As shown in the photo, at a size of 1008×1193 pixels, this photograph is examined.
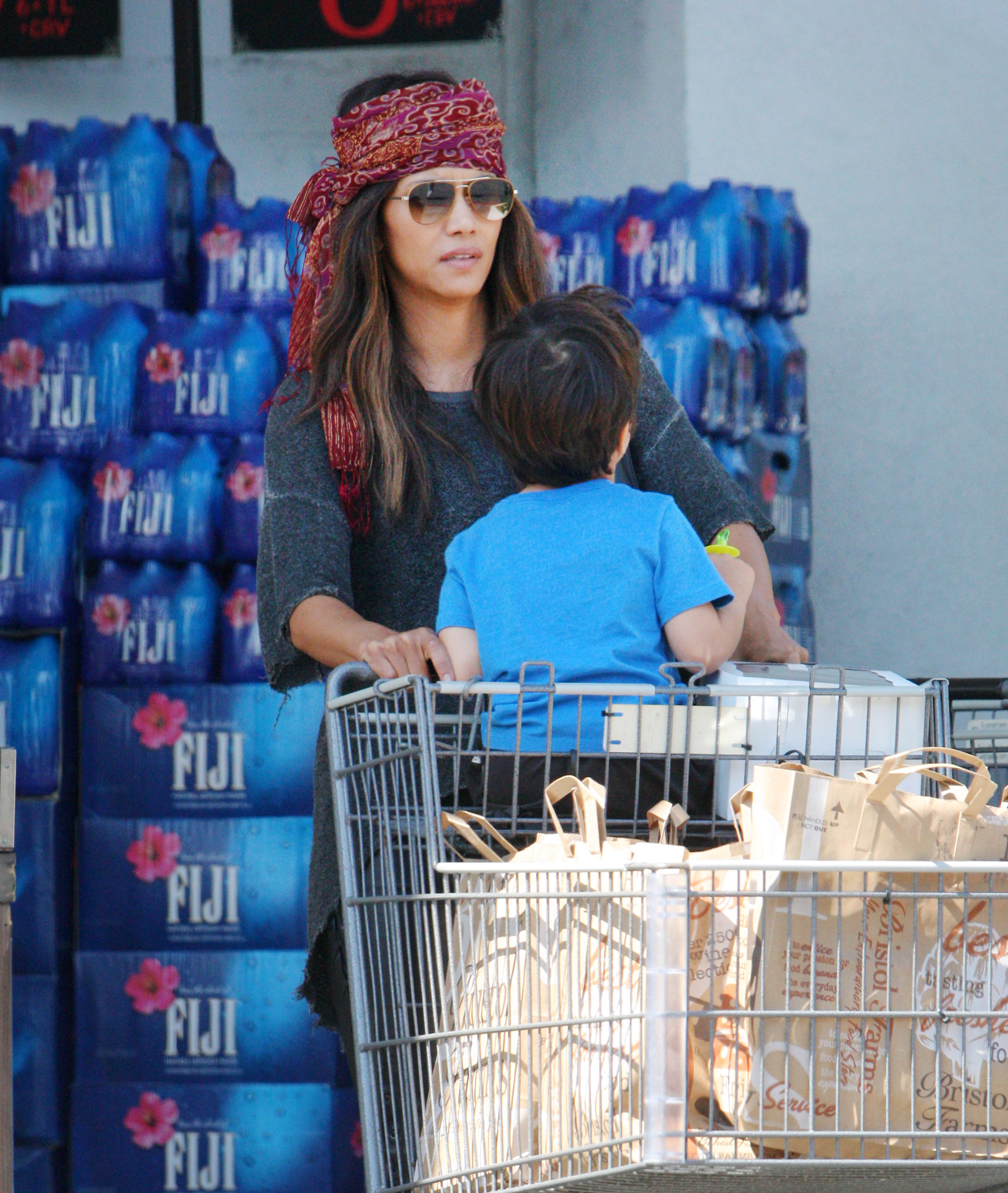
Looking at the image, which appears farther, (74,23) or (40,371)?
(74,23)

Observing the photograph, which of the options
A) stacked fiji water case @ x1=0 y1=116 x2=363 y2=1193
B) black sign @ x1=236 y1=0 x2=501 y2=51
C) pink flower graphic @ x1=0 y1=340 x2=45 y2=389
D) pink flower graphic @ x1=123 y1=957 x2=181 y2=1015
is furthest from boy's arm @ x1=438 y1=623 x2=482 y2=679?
black sign @ x1=236 y1=0 x2=501 y2=51

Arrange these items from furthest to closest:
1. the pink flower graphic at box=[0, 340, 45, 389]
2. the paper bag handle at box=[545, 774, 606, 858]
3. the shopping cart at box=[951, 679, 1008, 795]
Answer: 1. the pink flower graphic at box=[0, 340, 45, 389]
2. the shopping cart at box=[951, 679, 1008, 795]
3. the paper bag handle at box=[545, 774, 606, 858]

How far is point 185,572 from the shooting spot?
12.0 ft

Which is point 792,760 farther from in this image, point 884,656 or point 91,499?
point 884,656

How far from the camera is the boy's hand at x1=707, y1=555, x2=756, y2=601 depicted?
5.98 feet

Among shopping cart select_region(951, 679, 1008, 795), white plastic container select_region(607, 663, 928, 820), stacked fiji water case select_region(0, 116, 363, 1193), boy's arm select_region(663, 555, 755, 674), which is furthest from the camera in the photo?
stacked fiji water case select_region(0, 116, 363, 1193)

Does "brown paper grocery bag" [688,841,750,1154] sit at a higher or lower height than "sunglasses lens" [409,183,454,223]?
lower

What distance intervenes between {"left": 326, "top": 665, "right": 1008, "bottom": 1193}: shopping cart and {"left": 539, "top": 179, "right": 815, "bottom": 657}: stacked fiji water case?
2054 mm

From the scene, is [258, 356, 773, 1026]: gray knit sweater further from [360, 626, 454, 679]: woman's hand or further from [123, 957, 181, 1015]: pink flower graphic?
[123, 957, 181, 1015]: pink flower graphic

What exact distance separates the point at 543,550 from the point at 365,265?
0.55m

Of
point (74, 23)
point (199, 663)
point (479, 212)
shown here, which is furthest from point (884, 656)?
point (74, 23)

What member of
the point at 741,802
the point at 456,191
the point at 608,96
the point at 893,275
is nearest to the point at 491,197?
the point at 456,191

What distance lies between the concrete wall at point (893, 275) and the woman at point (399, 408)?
2.43 metres

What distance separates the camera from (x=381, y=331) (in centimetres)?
205
